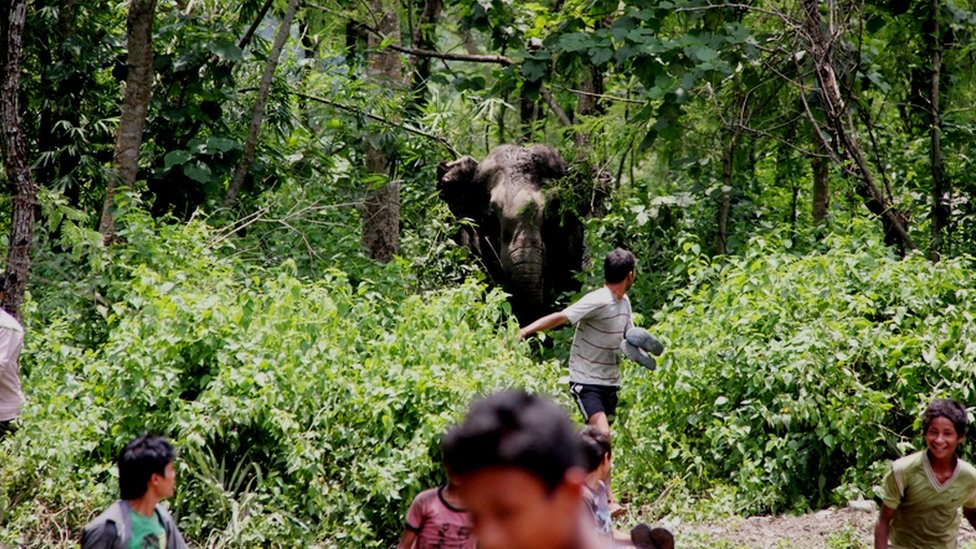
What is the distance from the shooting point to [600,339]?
771 cm

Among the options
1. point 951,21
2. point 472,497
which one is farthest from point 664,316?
point 472,497

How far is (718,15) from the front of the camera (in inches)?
440

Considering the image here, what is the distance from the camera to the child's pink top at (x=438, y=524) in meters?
4.59

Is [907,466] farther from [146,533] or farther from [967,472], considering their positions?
[146,533]

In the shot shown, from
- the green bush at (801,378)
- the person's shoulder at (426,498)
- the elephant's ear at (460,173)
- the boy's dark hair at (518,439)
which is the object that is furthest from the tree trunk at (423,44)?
the boy's dark hair at (518,439)

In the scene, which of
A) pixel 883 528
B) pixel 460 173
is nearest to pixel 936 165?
pixel 460 173

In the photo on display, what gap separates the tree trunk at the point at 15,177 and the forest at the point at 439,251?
2cm

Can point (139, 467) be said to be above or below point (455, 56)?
below

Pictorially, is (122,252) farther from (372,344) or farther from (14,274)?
(372,344)

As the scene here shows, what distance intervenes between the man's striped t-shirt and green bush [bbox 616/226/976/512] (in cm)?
106

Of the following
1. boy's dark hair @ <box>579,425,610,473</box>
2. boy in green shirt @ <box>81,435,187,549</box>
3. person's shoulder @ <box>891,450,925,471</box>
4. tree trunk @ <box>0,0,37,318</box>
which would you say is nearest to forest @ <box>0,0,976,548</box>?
tree trunk @ <box>0,0,37,318</box>

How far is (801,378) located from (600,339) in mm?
1426

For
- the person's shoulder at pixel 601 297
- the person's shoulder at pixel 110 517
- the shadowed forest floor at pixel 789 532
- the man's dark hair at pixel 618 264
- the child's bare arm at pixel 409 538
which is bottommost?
the shadowed forest floor at pixel 789 532

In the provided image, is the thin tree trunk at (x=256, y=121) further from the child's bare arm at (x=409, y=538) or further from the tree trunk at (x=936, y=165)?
the child's bare arm at (x=409, y=538)
